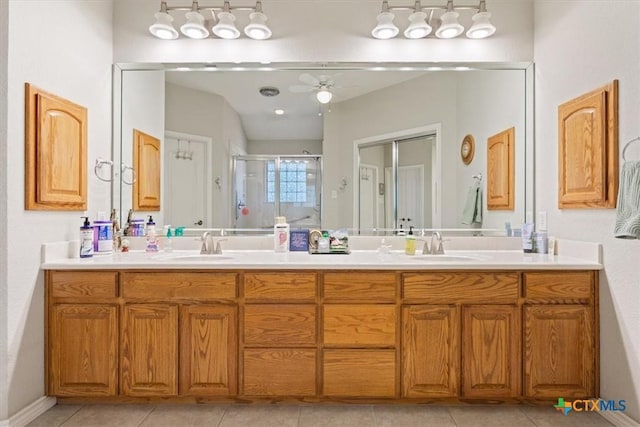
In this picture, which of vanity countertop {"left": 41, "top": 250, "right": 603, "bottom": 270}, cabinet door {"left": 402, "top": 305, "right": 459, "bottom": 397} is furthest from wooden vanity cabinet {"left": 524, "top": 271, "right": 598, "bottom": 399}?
cabinet door {"left": 402, "top": 305, "right": 459, "bottom": 397}

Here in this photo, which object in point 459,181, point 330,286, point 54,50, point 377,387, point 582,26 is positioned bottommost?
point 377,387

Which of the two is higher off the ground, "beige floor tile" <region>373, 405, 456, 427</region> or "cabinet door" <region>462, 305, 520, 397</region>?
"cabinet door" <region>462, 305, 520, 397</region>

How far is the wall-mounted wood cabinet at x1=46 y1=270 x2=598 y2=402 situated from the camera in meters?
1.87

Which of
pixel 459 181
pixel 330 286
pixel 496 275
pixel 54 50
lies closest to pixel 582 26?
pixel 459 181

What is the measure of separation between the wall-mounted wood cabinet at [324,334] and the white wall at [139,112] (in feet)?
2.49

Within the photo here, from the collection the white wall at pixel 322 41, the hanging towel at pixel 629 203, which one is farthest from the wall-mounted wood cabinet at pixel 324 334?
the white wall at pixel 322 41

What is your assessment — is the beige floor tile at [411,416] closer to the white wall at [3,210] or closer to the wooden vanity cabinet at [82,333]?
the wooden vanity cabinet at [82,333]

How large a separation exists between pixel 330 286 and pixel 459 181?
124 cm

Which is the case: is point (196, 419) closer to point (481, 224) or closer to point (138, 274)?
point (138, 274)

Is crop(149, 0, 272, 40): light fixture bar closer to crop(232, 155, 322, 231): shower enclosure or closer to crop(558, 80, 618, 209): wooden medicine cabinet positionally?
crop(232, 155, 322, 231): shower enclosure

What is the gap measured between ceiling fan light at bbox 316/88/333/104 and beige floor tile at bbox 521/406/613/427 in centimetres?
213

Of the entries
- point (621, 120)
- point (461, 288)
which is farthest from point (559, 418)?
point (621, 120)

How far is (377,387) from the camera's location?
1.88 metres

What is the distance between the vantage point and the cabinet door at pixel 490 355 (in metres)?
1.87
